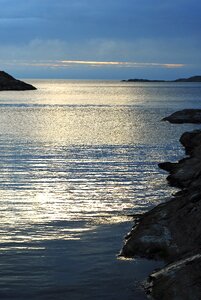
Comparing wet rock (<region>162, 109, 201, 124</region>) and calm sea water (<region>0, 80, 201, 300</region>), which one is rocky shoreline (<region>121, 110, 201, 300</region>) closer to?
calm sea water (<region>0, 80, 201, 300</region>)

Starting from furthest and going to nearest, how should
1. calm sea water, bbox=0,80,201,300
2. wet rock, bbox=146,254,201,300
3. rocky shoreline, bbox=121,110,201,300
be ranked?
calm sea water, bbox=0,80,201,300, rocky shoreline, bbox=121,110,201,300, wet rock, bbox=146,254,201,300

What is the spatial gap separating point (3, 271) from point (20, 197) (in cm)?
965

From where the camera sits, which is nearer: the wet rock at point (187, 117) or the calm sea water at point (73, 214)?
the calm sea water at point (73, 214)

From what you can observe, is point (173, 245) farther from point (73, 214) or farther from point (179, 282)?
point (73, 214)

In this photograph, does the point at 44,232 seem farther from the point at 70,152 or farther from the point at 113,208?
the point at 70,152

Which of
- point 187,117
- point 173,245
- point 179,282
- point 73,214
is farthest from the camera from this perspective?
point 187,117

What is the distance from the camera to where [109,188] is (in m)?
26.8

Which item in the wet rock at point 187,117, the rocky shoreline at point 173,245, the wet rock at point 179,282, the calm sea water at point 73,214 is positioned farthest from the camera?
the wet rock at point 187,117

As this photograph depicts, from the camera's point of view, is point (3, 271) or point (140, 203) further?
point (140, 203)

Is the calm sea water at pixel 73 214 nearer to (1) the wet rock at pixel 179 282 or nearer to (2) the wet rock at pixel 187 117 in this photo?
(1) the wet rock at pixel 179 282

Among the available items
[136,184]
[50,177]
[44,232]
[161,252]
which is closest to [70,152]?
[50,177]

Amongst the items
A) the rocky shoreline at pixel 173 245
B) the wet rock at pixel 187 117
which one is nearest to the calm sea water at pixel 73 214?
the rocky shoreline at pixel 173 245

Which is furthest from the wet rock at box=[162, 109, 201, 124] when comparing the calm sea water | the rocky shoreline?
the rocky shoreline

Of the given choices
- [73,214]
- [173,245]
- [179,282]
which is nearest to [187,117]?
[73,214]
